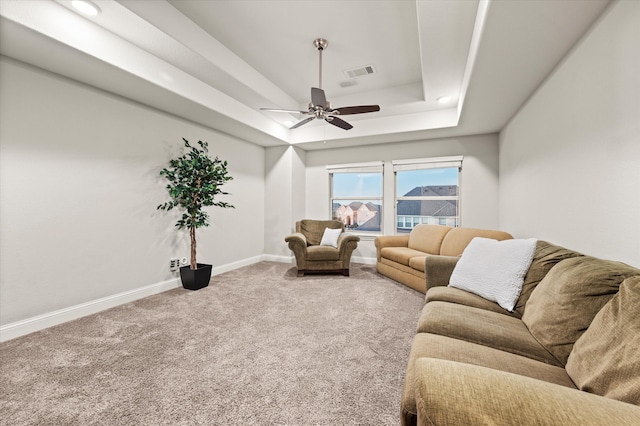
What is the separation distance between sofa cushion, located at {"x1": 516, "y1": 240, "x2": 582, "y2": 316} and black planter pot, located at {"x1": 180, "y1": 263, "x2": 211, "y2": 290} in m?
3.46

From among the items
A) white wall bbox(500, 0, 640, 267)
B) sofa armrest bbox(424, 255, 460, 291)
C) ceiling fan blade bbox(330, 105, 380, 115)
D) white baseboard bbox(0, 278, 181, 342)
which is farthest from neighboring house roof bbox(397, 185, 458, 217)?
white baseboard bbox(0, 278, 181, 342)

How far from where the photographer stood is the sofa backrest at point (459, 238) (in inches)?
144

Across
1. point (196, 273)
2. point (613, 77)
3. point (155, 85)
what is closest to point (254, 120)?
point (155, 85)

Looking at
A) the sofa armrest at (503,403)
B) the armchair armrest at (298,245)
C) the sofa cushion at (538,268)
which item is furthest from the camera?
the armchair armrest at (298,245)

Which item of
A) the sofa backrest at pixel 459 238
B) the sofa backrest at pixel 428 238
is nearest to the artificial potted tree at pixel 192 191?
the sofa backrest at pixel 428 238

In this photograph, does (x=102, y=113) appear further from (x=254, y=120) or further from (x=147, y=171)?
(x=254, y=120)

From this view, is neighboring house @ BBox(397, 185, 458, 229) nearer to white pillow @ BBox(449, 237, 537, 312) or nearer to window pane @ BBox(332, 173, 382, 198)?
window pane @ BBox(332, 173, 382, 198)

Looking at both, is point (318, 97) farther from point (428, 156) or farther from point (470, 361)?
point (428, 156)

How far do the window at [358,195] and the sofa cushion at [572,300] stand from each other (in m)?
4.03

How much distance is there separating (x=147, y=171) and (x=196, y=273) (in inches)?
56.4

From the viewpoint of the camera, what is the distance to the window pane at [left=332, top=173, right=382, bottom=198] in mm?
5547

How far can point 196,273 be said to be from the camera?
3.65 m

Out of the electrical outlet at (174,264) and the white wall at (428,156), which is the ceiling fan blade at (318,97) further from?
the electrical outlet at (174,264)

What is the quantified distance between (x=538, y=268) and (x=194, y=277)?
3.62m
